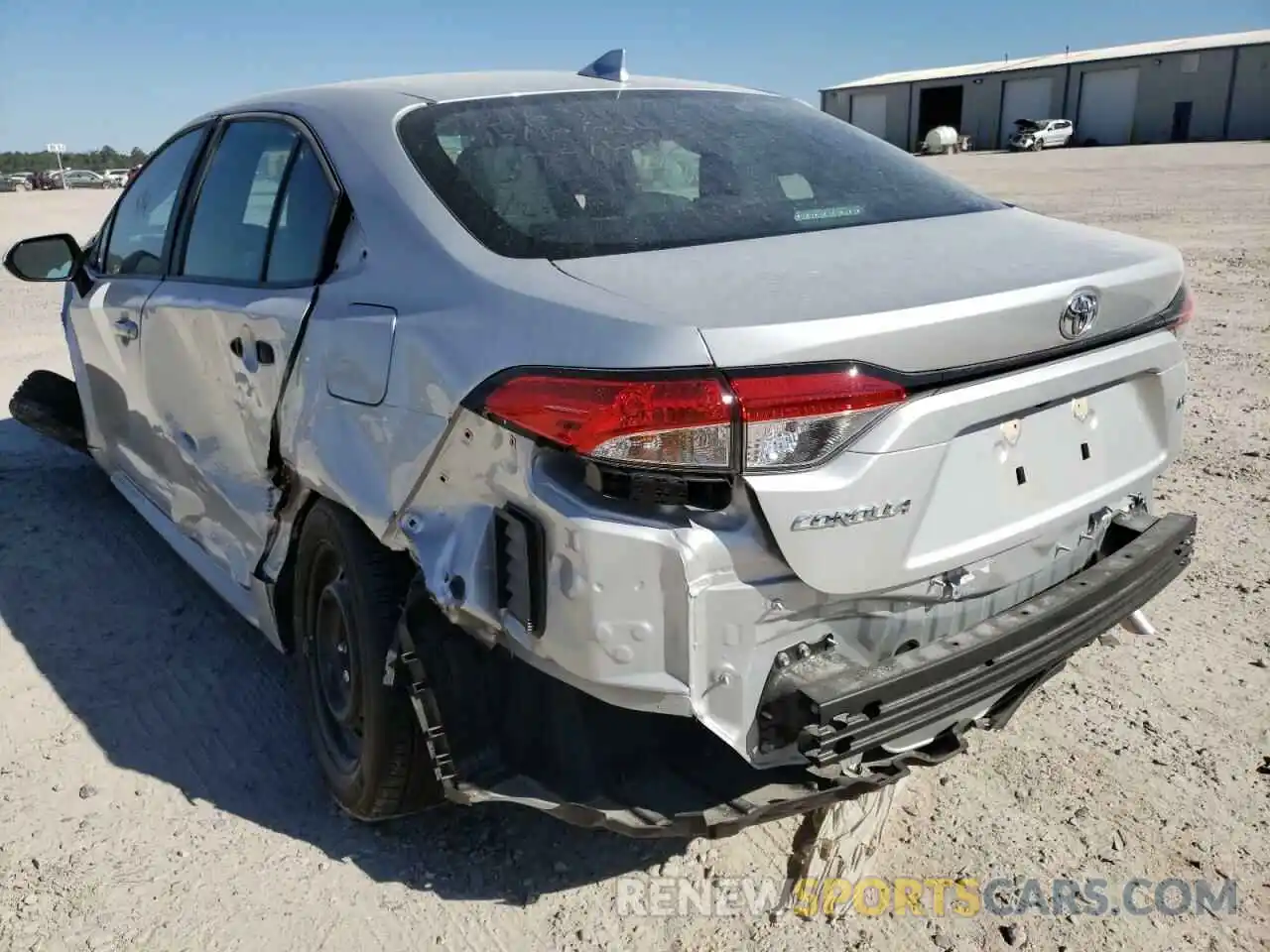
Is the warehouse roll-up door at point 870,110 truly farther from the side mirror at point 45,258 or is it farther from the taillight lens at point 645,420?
the taillight lens at point 645,420

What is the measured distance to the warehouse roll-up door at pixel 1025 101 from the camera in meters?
54.4

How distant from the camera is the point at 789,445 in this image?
1835 mm

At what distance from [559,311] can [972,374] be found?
2.52ft

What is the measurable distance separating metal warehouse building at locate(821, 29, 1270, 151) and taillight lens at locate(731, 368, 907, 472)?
43.7 m

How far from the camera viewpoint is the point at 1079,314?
2.13 meters

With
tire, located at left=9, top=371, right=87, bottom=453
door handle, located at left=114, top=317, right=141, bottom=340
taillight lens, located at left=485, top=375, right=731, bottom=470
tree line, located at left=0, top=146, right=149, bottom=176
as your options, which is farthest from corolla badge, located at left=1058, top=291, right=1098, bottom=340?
tree line, located at left=0, top=146, right=149, bottom=176

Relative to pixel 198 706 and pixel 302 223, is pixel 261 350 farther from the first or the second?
pixel 198 706

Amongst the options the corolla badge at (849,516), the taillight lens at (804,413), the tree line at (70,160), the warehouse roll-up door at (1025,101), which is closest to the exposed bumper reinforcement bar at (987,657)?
the corolla badge at (849,516)

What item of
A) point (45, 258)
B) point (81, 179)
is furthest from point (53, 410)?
point (81, 179)

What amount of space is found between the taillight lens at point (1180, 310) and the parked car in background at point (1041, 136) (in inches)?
1979

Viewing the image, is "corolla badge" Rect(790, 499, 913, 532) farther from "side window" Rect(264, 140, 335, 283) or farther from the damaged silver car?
"side window" Rect(264, 140, 335, 283)

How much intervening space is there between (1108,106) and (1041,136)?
6.56m

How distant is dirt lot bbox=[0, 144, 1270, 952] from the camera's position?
242 centimetres

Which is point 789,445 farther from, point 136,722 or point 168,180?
point 168,180
